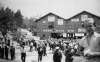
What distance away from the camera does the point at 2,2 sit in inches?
241

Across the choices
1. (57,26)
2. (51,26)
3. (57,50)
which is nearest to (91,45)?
(57,50)

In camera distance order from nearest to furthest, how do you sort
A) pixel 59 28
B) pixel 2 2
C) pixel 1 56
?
pixel 2 2
pixel 1 56
pixel 59 28

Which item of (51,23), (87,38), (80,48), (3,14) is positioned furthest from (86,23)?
(51,23)

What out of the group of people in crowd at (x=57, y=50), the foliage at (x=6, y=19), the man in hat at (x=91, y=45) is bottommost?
the group of people in crowd at (x=57, y=50)

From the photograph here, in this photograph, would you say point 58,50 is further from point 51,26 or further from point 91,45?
point 51,26

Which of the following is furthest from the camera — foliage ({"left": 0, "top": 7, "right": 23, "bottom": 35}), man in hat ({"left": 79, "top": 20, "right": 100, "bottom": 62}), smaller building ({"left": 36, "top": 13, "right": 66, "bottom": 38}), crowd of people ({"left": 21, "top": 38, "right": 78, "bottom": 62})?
smaller building ({"left": 36, "top": 13, "right": 66, "bottom": 38})

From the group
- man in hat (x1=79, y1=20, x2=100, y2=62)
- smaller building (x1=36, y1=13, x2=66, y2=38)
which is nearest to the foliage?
man in hat (x1=79, y1=20, x2=100, y2=62)

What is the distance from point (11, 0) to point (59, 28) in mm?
19771

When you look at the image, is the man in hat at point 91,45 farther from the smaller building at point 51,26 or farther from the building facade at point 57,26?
the smaller building at point 51,26

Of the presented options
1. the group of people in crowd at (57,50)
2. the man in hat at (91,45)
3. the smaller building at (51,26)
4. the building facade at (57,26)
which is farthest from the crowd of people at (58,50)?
the smaller building at (51,26)

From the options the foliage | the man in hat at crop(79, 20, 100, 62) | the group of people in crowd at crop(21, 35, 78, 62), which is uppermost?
the foliage

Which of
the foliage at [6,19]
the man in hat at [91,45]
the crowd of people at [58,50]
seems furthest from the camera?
the foliage at [6,19]

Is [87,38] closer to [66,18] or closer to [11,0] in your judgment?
[11,0]

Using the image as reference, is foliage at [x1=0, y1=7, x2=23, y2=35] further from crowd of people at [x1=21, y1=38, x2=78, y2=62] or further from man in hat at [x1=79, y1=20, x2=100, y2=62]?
man in hat at [x1=79, y1=20, x2=100, y2=62]
